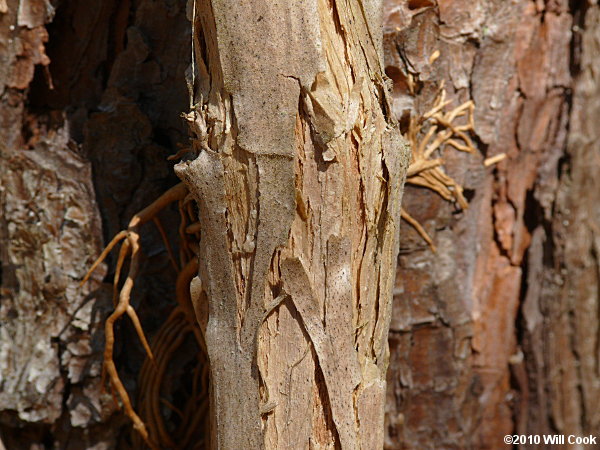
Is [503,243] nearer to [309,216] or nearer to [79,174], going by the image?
[309,216]

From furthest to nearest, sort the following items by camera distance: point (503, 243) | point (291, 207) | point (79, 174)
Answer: point (503, 243) → point (79, 174) → point (291, 207)

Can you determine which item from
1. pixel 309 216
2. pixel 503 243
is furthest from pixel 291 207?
pixel 503 243

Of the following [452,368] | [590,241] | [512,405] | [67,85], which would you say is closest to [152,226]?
[67,85]

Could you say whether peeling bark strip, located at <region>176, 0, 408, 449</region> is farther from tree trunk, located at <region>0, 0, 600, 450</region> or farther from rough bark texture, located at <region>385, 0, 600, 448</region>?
rough bark texture, located at <region>385, 0, 600, 448</region>

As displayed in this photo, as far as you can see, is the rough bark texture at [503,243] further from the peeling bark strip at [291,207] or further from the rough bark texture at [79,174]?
the rough bark texture at [79,174]

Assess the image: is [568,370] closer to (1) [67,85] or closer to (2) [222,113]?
(2) [222,113]

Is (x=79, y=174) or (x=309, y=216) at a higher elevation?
(x=79, y=174)

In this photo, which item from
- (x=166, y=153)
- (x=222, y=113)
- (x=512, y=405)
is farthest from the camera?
(x=512, y=405)

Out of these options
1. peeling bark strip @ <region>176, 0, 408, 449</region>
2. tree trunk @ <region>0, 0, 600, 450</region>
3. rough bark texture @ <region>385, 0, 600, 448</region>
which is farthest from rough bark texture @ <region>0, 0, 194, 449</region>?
rough bark texture @ <region>385, 0, 600, 448</region>

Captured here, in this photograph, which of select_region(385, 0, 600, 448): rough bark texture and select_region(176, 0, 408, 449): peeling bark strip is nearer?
select_region(176, 0, 408, 449): peeling bark strip
